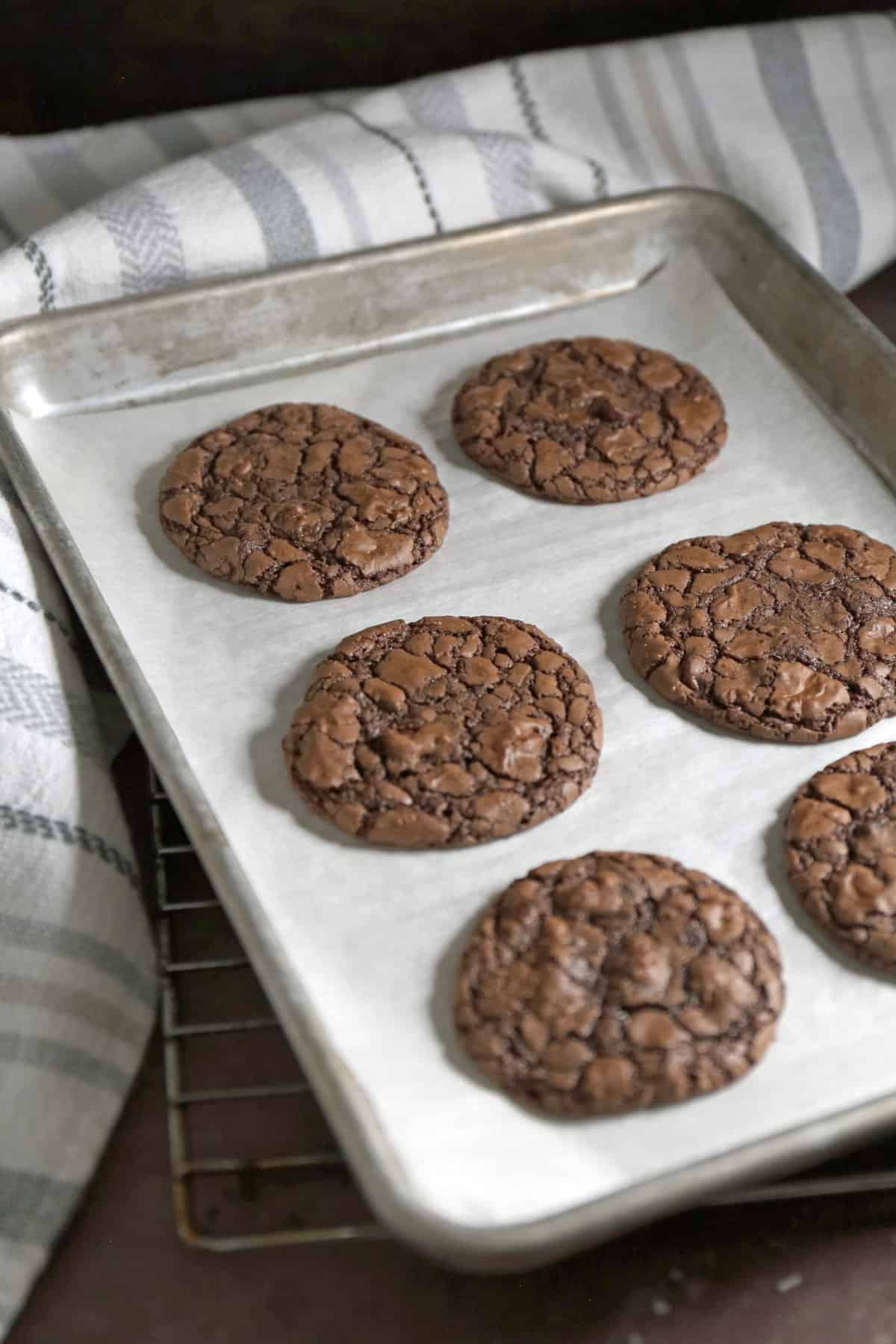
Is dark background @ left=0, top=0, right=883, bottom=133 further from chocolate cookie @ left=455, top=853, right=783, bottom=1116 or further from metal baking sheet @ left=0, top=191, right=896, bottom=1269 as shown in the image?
chocolate cookie @ left=455, top=853, right=783, bottom=1116

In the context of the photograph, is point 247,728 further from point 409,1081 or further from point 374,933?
point 409,1081

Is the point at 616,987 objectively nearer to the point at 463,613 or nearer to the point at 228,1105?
the point at 228,1105

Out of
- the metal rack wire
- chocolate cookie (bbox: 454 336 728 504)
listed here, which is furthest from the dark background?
the metal rack wire

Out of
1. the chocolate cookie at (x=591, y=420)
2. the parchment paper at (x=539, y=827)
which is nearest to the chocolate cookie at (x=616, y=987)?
the parchment paper at (x=539, y=827)

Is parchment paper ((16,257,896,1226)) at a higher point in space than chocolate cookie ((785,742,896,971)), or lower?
higher

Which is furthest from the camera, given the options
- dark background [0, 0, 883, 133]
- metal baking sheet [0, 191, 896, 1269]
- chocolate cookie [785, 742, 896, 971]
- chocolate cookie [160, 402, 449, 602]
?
Result: dark background [0, 0, 883, 133]

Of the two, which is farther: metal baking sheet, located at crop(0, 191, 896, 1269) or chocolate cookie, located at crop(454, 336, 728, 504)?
chocolate cookie, located at crop(454, 336, 728, 504)

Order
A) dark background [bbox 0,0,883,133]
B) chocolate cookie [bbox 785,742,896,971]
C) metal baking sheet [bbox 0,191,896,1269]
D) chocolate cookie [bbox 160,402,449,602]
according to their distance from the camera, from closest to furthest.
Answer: metal baking sheet [bbox 0,191,896,1269]
chocolate cookie [bbox 785,742,896,971]
chocolate cookie [bbox 160,402,449,602]
dark background [bbox 0,0,883,133]
